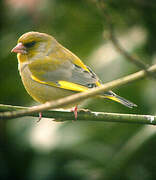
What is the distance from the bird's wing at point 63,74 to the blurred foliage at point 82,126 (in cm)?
91

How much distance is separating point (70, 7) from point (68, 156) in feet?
6.26

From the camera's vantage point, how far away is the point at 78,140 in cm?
426

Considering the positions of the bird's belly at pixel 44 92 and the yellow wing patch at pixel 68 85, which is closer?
the yellow wing patch at pixel 68 85

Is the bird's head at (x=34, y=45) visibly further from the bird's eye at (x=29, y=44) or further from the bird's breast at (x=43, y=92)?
the bird's breast at (x=43, y=92)

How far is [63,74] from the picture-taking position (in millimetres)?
3150

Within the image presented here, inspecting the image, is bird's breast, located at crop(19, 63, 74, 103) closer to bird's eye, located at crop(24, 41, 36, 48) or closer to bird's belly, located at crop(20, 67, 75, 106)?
bird's belly, located at crop(20, 67, 75, 106)

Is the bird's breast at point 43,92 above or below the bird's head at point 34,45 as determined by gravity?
below

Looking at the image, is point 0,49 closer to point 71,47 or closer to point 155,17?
point 71,47

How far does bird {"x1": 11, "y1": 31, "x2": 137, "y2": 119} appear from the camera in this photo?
301 centimetres

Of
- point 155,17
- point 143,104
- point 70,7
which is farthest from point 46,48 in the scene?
point 70,7

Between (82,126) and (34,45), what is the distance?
1309 mm

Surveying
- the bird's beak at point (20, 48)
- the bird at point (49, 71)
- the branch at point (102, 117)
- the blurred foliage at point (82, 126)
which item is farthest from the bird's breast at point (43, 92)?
the blurred foliage at point (82, 126)

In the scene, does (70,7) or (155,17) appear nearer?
(155,17)

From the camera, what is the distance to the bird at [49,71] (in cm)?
301
